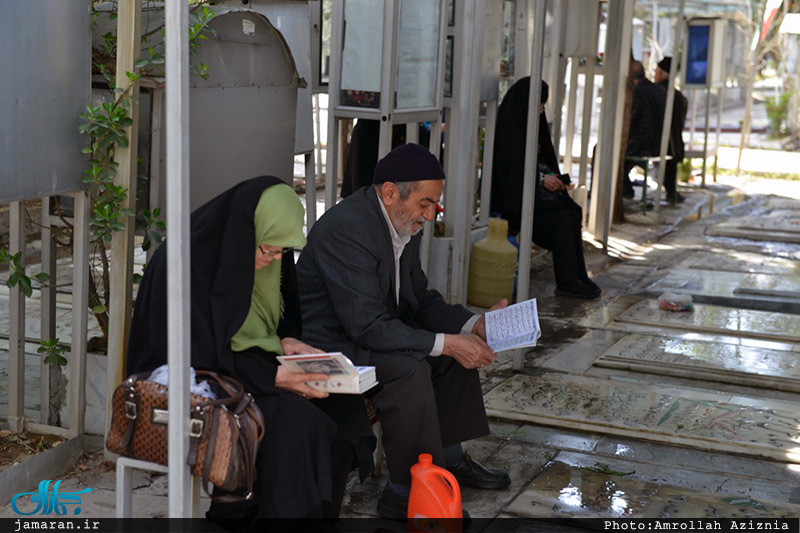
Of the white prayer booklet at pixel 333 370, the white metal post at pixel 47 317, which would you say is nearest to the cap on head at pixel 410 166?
the white prayer booklet at pixel 333 370

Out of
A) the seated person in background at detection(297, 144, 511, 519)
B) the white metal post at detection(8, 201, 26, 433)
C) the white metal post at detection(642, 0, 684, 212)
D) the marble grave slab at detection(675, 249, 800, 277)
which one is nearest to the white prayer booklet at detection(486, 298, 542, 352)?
the seated person in background at detection(297, 144, 511, 519)

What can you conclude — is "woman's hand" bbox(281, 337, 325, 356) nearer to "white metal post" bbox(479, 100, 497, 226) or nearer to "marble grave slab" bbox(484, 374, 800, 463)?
"marble grave slab" bbox(484, 374, 800, 463)

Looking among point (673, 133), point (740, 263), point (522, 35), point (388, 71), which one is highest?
point (522, 35)

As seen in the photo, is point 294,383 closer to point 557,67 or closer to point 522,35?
point 522,35

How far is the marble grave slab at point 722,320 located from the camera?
6.04 metres

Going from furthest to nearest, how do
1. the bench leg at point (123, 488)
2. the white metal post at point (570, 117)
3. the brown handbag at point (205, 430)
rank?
the white metal post at point (570, 117)
the bench leg at point (123, 488)
the brown handbag at point (205, 430)

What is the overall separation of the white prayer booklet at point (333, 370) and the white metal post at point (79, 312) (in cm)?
106

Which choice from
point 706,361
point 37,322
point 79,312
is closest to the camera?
point 79,312

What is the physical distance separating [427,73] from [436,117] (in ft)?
0.91

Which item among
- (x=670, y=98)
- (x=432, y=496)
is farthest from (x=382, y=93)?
(x=670, y=98)

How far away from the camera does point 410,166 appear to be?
3383mm

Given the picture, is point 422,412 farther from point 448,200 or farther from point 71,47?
point 448,200

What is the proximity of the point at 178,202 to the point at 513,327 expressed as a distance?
4.93 ft

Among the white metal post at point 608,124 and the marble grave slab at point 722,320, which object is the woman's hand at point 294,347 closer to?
the marble grave slab at point 722,320
